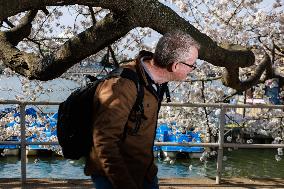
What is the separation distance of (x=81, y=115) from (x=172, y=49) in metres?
0.55

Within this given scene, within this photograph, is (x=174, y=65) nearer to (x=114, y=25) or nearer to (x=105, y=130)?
(x=105, y=130)

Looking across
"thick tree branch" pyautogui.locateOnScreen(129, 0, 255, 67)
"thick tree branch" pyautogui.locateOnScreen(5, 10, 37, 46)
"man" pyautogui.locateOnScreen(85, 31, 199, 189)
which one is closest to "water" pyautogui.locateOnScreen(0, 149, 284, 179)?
"thick tree branch" pyautogui.locateOnScreen(5, 10, 37, 46)

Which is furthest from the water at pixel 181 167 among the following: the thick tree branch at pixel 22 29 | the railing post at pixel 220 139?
the thick tree branch at pixel 22 29

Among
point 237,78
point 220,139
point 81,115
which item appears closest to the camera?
point 81,115

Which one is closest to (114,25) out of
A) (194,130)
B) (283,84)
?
(283,84)

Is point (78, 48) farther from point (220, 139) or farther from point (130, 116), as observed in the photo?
point (220, 139)

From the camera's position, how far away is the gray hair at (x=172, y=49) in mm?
2301

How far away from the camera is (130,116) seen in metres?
2.29

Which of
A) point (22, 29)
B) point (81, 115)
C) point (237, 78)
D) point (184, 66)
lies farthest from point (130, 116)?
point (22, 29)

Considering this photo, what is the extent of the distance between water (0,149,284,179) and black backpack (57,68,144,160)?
2002 centimetres

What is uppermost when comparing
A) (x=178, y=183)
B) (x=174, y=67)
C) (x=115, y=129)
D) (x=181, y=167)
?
(x=174, y=67)

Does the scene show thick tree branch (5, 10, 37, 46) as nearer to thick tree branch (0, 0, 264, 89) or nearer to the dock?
thick tree branch (0, 0, 264, 89)

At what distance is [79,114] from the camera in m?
2.30

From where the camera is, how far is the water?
23.4m
